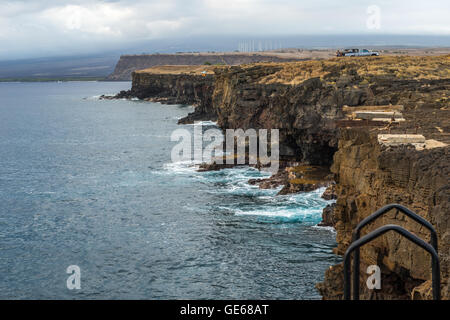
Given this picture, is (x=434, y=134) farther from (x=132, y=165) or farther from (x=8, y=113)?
(x=8, y=113)

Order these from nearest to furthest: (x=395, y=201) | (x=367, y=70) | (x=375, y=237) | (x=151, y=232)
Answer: (x=375, y=237)
(x=395, y=201)
(x=151, y=232)
(x=367, y=70)

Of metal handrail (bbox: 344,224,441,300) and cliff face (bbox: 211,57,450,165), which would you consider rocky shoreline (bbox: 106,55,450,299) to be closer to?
cliff face (bbox: 211,57,450,165)

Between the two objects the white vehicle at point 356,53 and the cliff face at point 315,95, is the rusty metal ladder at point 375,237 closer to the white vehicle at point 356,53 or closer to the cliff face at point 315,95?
the cliff face at point 315,95

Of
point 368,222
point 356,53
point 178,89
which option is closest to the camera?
point 368,222

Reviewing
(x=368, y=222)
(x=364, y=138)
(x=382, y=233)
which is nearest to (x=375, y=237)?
(x=382, y=233)

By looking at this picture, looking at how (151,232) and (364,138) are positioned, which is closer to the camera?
(364,138)

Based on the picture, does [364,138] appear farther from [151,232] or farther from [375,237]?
[375,237]
